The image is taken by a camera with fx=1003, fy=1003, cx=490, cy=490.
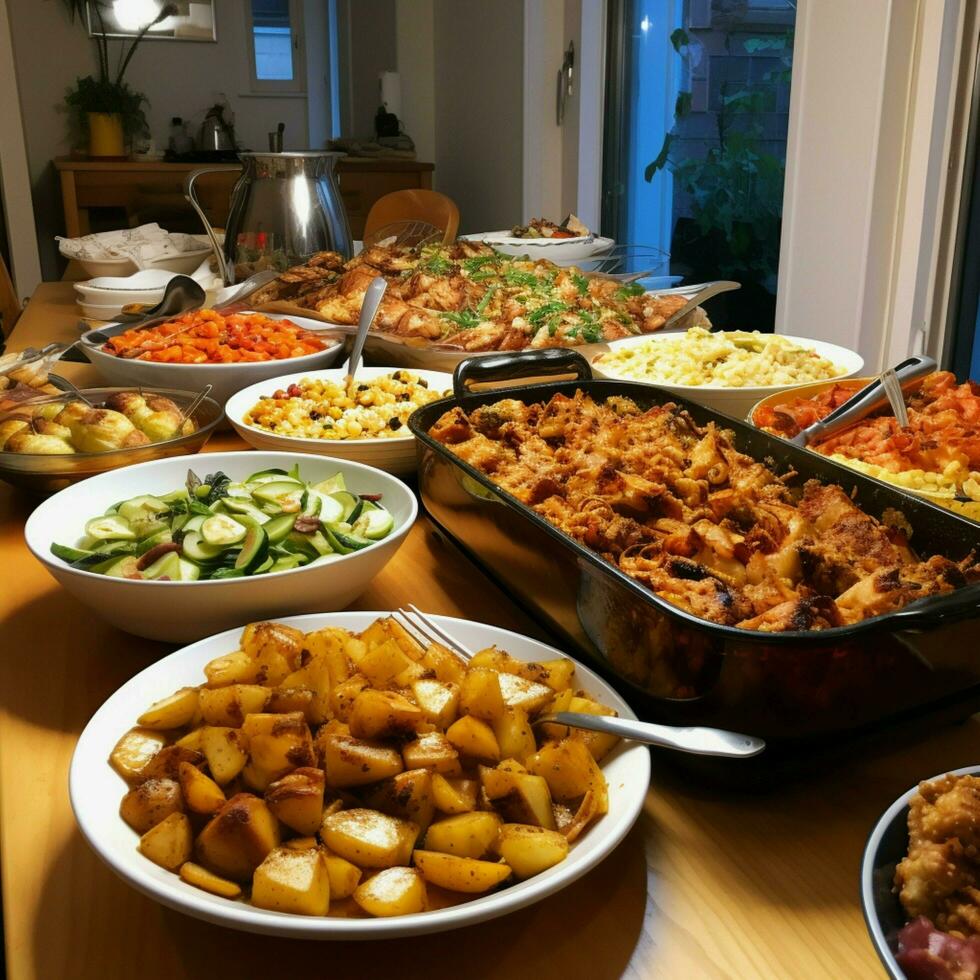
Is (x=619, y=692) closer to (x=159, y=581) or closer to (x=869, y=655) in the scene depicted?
(x=869, y=655)

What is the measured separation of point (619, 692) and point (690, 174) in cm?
319

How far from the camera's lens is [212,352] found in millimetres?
1635

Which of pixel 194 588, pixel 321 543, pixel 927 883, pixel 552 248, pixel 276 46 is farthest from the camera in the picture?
pixel 276 46

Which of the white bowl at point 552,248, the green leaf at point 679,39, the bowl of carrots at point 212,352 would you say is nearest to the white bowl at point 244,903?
the bowl of carrots at point 212,352

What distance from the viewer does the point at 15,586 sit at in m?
1.09

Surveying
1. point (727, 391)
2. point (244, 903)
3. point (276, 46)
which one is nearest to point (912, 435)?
point (727, 391)

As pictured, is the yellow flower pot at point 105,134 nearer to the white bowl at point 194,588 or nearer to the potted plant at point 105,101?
the potted plant at point 105,101

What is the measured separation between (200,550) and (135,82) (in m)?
6.50

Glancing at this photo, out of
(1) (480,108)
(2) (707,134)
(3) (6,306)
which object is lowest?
(3) (6,306)

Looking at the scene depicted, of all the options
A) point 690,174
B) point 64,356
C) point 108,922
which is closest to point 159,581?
point 108,922

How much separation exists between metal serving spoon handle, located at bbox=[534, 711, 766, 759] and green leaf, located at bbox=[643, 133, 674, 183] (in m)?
3.41

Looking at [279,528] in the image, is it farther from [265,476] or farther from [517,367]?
[517,367]

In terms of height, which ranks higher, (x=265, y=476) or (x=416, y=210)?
(x=416, y=210)

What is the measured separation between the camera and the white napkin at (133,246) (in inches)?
106
